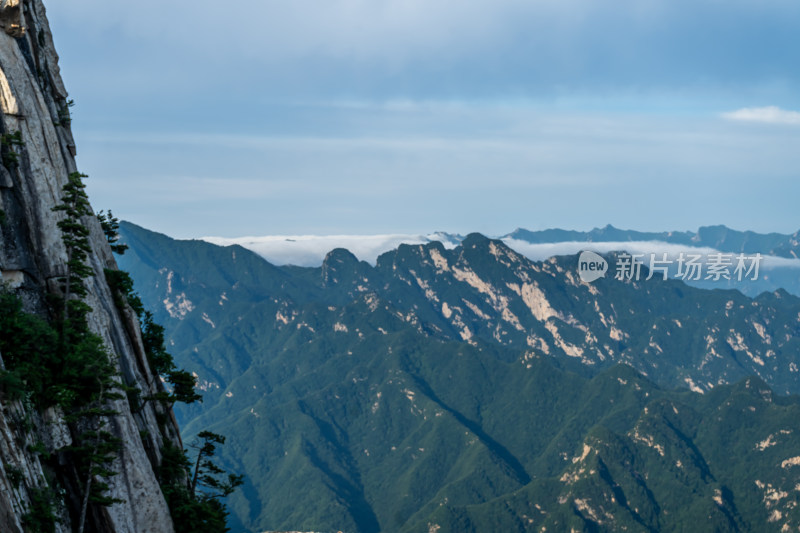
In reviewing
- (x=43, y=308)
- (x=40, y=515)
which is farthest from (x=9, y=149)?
(x=40, y=515)

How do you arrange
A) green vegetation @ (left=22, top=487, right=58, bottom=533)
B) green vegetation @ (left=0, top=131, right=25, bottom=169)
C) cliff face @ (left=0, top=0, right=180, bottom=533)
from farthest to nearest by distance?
green vegetation @ (left=0, top=131, right=25, bottom=169) → cliff face @ (left=0, top=0, right=180, bottom=533) → green vegetation @ (left=22, top=487, right=58, bottom=533)

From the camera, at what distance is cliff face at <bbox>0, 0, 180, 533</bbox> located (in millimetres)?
50625

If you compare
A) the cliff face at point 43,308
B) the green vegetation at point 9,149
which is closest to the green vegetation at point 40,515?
the cliff face at point 43,308

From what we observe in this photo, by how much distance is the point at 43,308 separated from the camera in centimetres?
5888

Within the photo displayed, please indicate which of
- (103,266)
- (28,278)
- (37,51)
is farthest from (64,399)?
(37,51)

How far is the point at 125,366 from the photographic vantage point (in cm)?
6500

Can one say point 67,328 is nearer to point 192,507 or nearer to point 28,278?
point 28,278

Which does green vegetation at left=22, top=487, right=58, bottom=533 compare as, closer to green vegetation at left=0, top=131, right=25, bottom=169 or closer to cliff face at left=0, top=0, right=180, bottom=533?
cliff face at left=0, top=0, right=180, bottom=533

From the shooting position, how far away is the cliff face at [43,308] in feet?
166

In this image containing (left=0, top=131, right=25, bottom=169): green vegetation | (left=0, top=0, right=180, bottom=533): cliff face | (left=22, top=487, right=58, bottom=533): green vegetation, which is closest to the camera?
(left=22, top=487, right=58, bottom=533): green vegetation

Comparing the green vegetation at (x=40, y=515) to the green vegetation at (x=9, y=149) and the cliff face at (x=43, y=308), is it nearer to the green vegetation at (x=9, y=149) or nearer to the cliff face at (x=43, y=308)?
the cliff face at (x=43, y=308)

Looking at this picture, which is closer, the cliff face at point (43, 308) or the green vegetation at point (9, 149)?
the cliff face at point (43, 308)

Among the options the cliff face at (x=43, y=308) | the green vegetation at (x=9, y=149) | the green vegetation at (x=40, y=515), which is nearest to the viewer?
the green vegetation at (x=40, y=515)

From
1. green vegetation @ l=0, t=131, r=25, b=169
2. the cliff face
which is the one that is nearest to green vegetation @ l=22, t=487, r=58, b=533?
the cliff face
